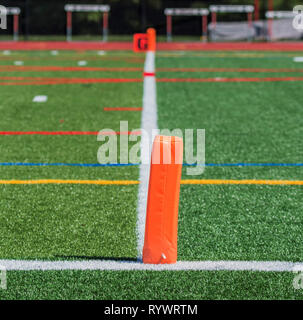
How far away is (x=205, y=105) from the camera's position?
985 centimetres

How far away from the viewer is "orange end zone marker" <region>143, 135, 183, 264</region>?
3627 millimetres


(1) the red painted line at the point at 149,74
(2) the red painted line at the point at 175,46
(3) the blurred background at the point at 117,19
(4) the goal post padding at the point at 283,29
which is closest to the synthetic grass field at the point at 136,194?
(1) the red painted line at the point at 149,74

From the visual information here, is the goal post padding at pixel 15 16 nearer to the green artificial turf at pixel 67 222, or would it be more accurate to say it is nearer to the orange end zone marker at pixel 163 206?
the green artificial turf at pixel 67 222

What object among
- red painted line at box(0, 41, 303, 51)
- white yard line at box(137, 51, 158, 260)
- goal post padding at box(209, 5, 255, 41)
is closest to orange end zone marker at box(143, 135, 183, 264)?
white yard line at box(137, 51, 158, 260)

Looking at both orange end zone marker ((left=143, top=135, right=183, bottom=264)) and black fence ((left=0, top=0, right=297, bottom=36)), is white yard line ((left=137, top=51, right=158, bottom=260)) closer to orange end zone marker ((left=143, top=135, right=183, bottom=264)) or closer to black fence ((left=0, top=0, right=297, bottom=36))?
orange end zone marker ((left=143, top=135, right=183, bottom=264))

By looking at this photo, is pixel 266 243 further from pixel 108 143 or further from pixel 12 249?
pixel 108 143

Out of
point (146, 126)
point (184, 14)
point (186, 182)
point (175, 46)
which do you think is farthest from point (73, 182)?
point (184, 14)

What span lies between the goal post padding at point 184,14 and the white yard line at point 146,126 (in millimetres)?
9813

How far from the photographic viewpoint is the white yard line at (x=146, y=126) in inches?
178

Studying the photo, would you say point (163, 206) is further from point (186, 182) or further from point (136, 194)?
point (186, 182)

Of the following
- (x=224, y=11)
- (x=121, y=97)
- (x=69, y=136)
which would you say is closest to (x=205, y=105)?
(x=121, y=97)

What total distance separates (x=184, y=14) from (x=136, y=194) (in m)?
22.8

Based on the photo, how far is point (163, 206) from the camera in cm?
371
